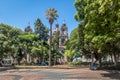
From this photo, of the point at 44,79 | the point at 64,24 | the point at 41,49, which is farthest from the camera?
Answer: the point at 64,24

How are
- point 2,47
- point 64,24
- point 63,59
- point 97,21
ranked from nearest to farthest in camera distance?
1. point 97,21
2. point 2,47
3. point 63,59
4. point 64,24

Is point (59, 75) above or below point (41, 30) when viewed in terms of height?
below

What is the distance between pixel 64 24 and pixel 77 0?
8857 cm

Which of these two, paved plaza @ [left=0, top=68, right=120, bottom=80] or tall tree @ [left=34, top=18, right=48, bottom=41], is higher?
tall tree @ [left=34, top=18, right=48, bottom=41]

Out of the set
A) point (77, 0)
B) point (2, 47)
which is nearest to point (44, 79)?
point (77, 0)

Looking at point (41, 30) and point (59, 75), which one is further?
point (41, 30)

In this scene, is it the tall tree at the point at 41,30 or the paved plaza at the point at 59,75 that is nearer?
the paved plaza at the point at 59,75

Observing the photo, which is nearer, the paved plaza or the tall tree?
the paved plaza

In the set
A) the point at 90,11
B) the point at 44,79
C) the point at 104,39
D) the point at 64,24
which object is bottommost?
the point at 44,79

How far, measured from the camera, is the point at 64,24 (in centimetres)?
12838

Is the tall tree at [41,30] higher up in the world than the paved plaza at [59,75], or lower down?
higher up

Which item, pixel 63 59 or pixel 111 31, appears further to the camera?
pixel 63 59

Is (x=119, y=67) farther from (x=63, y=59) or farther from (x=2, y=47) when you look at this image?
(x=63, y=59)

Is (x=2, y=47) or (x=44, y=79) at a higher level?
(x=2, y=47)
